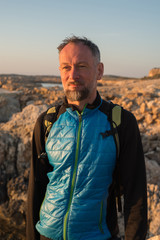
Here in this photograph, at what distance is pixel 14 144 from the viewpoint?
554cm

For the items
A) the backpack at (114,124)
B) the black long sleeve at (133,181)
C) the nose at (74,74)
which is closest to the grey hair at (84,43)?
the nose at (74,74)

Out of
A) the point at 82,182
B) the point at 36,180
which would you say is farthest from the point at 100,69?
the point at 36,180

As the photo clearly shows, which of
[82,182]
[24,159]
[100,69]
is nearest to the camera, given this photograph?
[82,182]

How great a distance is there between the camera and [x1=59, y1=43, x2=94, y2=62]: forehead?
193 cm

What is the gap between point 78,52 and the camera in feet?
6.38

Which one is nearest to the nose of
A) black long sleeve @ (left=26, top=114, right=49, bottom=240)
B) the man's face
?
the man's face

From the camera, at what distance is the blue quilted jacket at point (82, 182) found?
185cm

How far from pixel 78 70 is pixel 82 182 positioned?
1.05m

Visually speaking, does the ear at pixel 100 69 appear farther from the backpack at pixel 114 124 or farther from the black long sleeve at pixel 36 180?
the black long sleeve at pixel 36 180

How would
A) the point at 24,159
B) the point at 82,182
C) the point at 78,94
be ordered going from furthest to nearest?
the point at 24,159 → the point at 78,94 → the point at 82,182

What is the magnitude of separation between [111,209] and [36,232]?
2.82 feet

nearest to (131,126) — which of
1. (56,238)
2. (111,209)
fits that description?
(111,209)

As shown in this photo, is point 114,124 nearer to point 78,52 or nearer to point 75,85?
point 75,85

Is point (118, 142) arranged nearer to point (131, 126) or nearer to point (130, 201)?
point (131, 126)
